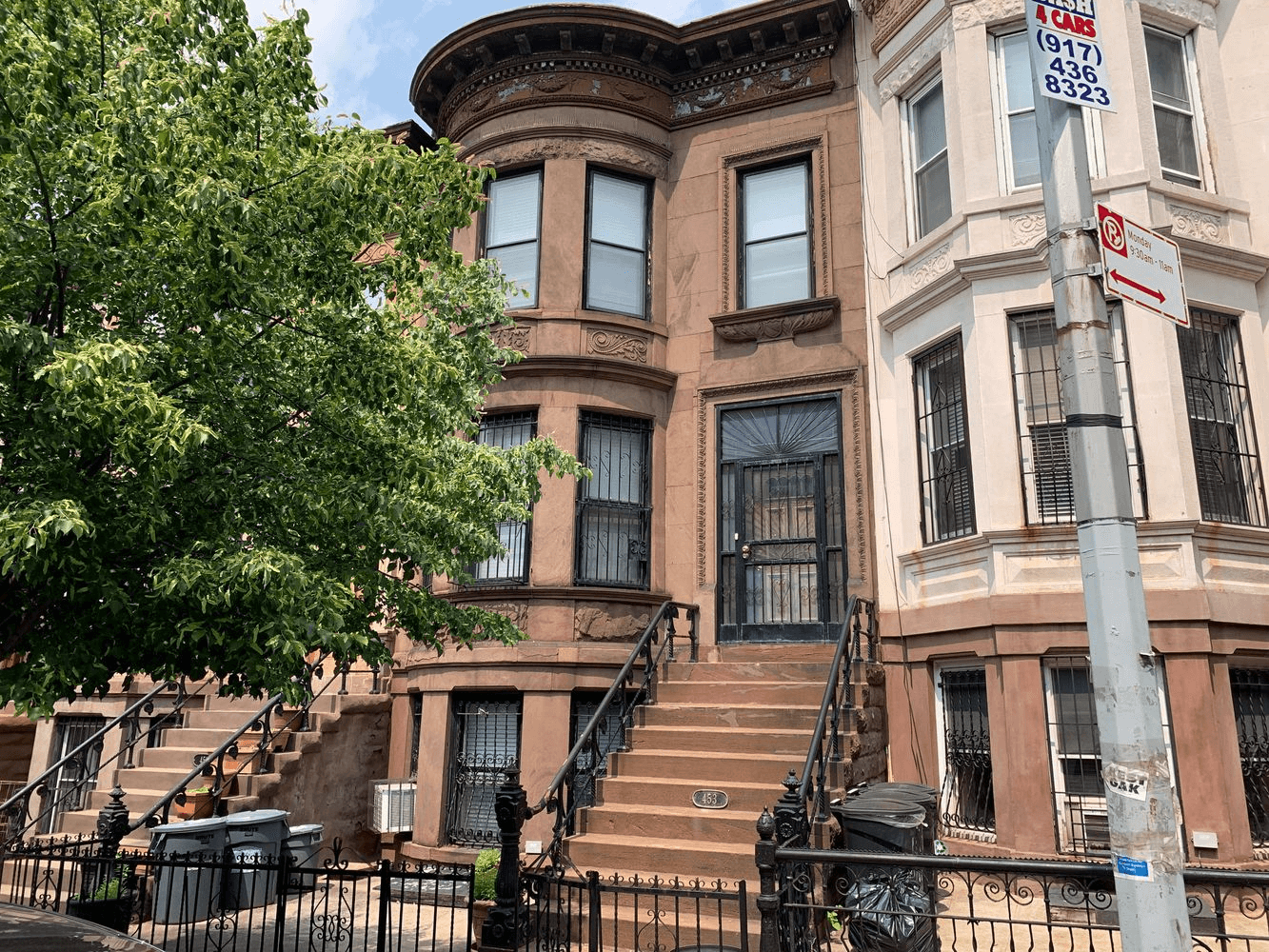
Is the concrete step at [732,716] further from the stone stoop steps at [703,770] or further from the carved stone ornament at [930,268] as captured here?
the carved stone ornament at [930,268]

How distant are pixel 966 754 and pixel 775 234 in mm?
7585

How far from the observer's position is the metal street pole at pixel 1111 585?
3.69 meters

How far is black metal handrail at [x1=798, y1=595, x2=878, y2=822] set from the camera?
8.48m

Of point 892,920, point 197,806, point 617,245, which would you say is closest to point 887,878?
point 892,920

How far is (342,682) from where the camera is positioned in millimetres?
13570

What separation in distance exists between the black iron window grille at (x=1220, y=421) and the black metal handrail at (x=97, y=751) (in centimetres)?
1230

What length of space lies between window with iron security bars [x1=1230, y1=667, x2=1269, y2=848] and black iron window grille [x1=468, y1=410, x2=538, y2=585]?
810 cm

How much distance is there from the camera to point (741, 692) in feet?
35.6

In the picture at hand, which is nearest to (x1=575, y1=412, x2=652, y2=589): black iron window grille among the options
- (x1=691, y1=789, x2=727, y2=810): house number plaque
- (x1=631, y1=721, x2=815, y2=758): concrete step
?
(x1=631, y1=721, x2=815, y2=758): concrete step

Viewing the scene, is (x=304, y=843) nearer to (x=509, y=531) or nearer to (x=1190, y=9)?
(x=509, y=531)

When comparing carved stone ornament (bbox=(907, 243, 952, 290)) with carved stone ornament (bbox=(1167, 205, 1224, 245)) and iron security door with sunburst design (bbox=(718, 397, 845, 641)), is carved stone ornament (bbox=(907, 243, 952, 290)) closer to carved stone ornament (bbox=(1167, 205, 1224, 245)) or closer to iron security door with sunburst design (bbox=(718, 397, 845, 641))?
iron security door with sunburst design (bbox=(718, 397, 845, 641))

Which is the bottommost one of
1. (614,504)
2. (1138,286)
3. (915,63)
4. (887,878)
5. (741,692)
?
(887,878)

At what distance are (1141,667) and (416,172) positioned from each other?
5.79 m

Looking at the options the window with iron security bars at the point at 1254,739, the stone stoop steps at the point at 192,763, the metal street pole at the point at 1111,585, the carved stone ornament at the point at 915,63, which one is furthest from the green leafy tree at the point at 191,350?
the window with iron security bars at the point at 1254,739
